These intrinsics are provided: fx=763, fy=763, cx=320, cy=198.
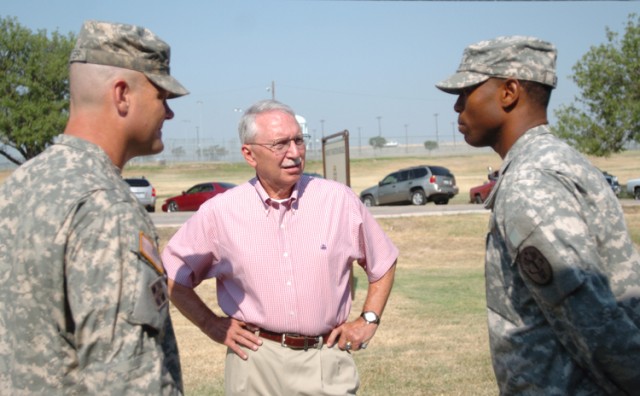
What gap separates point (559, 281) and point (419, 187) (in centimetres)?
3083

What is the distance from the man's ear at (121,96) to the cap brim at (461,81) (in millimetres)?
1224

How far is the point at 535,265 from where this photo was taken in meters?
2.36

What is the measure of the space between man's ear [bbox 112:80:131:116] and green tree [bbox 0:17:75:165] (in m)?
35.6

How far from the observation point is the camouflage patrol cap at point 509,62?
2803 millimetres

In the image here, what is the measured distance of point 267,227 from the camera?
4.01 m

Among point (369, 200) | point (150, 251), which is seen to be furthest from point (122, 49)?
point (369, 200)

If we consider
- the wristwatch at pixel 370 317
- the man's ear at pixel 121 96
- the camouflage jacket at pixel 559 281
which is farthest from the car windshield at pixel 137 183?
the camouflage jacket at pixel 559 281

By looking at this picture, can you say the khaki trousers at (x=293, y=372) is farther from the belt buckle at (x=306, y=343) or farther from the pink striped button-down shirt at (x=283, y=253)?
the pink striped button-down shirt at (x=283, y=253)

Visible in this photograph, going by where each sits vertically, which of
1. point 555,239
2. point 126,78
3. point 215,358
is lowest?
point 215,358

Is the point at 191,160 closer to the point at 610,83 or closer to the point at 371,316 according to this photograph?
the point at 610,83

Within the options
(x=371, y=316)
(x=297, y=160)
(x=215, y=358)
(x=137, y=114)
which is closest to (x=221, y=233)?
(x=297, y=160)

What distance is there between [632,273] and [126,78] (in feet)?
5.78

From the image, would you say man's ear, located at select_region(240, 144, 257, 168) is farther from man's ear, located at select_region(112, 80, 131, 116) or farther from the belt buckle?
man's ear, located at select_region(112, 80, 131, 116)

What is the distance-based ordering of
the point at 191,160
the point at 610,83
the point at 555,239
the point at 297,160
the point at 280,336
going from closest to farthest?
the point at 555,239
the point at 280,336
the point at 297,160
the point at 610,83
the point at 191,160
